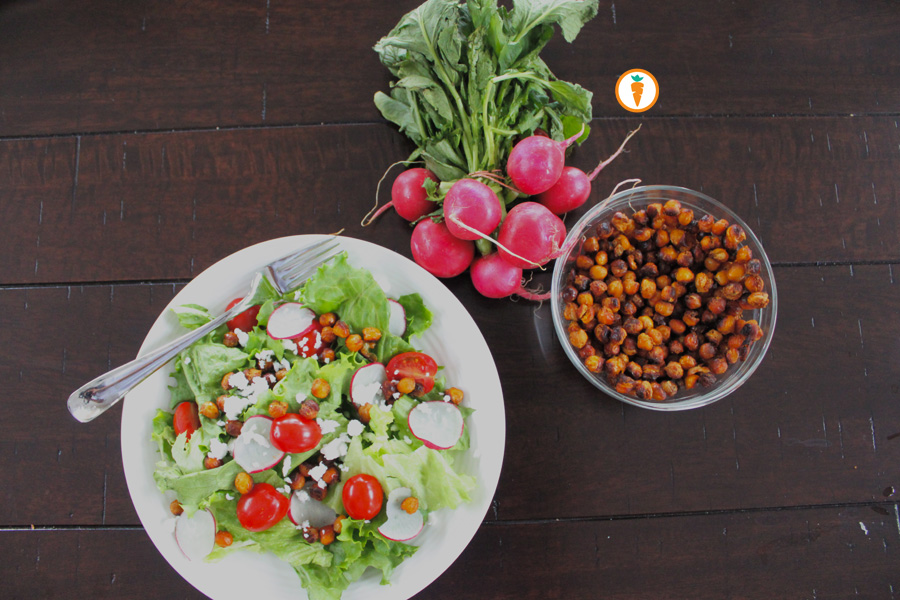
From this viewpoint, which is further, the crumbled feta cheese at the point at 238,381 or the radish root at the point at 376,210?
the radish root at the point at 376,210

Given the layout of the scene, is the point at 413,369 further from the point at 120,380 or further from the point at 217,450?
the point at 120,380

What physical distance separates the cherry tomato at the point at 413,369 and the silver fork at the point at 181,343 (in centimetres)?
24

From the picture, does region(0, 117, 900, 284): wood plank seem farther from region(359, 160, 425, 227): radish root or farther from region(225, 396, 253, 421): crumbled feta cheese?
region(225, 396, 253, 421): crumbled feta cheese

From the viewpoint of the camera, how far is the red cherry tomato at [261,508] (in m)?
0.90

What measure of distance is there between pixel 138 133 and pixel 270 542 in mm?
907

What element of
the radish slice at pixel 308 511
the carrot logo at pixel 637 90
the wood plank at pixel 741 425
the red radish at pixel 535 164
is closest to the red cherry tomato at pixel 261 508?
the radish slice at pixel 308 511

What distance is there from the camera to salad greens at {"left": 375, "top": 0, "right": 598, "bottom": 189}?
3.29ft

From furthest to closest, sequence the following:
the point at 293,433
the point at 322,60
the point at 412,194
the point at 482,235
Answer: the point at 322,60, the point at 412,194, the point at 482,235, the point at 293,433

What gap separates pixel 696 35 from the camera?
1.25m

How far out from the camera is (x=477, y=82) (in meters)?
1.04

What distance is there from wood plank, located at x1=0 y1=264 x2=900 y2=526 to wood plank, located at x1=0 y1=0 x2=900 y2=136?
40 centimetres

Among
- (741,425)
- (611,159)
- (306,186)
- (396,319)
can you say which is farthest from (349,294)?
(741,425)

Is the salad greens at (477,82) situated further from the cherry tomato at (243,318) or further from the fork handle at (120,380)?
the fork handle at (120,380)

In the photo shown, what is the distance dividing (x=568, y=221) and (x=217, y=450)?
796 mm
